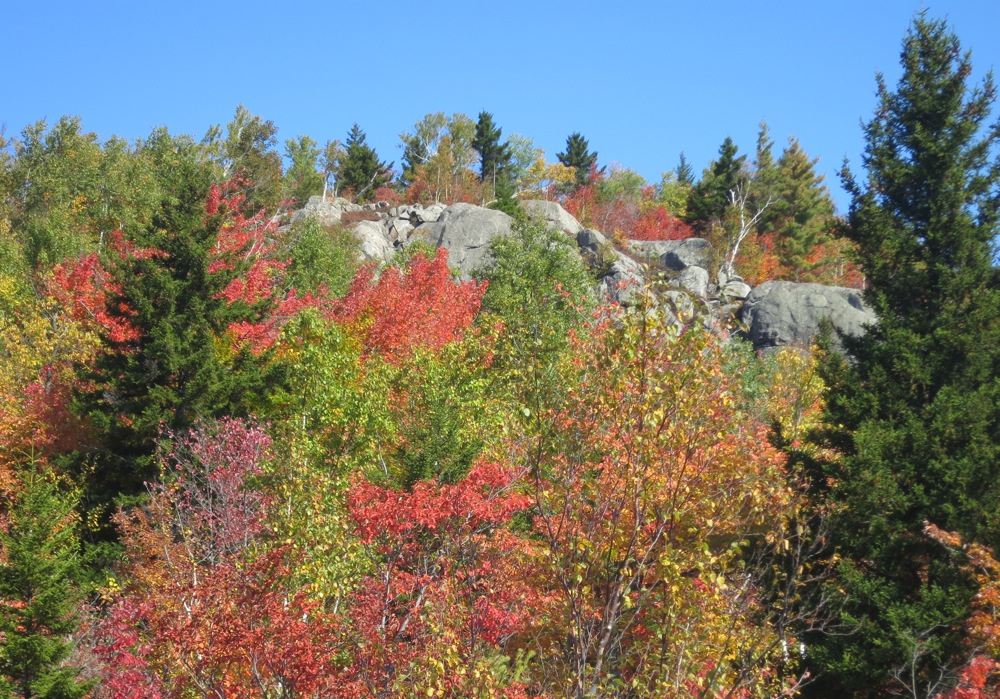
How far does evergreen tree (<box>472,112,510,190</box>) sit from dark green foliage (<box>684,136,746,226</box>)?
16594mm

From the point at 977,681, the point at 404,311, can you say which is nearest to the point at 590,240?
the point at 404,311

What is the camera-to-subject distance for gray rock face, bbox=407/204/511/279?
53.8m

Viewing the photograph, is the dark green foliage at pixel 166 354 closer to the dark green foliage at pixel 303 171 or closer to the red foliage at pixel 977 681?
the red foliage at pixel 977 681

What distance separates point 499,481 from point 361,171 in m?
58.8

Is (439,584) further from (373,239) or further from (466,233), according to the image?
(373,239)

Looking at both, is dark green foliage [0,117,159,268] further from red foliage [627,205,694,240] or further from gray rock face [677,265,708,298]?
red foliage [627,205,694,240]

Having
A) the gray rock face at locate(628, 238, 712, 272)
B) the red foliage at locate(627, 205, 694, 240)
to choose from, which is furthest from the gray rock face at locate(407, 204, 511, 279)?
the red foliage at locate(627, 205, 694, 240)

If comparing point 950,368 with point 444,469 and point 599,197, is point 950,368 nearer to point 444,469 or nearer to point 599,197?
point 444,469

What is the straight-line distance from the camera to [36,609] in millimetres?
15414

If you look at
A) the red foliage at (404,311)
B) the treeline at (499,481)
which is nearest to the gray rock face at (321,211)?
the red foliage at (404,311)

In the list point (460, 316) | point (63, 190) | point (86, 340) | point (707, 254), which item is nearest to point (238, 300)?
point (86, 340)

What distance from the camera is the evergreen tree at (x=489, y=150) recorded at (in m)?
74.0

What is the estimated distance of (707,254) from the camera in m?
59.9

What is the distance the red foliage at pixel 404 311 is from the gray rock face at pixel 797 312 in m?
20.2
